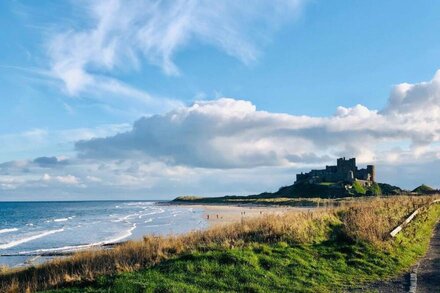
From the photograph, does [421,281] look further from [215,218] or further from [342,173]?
[342,173]

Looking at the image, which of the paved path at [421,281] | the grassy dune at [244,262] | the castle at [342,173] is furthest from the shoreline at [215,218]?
the castle at [342,173]

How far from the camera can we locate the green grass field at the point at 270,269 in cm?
1166

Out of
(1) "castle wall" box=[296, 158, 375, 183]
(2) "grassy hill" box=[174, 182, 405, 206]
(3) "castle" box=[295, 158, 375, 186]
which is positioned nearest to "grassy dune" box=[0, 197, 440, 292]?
(2) "grassy hill" box=[174, 182, 405, 206]

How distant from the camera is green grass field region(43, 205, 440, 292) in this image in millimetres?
11664

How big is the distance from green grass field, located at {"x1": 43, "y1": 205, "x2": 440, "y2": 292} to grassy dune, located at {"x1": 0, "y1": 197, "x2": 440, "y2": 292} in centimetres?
2

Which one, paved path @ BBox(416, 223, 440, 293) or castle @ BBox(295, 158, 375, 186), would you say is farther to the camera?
castle @ BBox(295, 158, 375, 186)

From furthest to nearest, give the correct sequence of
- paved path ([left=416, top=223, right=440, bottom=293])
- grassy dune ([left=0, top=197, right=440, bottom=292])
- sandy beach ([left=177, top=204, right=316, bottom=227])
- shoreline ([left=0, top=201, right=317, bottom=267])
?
1. sandy beach ([left=177, top=204, right=316, bottom=227])
2. shoreline ([left=0, top=201, right=317, bottom=267])
3. paved path ([left=416, top=223, right=440, bottom=293])
4. grassy dune ([left=0, top=197, right=440, bottom=292])

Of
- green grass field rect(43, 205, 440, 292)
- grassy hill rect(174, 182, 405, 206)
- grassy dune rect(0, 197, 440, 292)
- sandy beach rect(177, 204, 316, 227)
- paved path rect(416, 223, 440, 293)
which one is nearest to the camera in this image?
green grass field rect(43, 205, 440, 292)

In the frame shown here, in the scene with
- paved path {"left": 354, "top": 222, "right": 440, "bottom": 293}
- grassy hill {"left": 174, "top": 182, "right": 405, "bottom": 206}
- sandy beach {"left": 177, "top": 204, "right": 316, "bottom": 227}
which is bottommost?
paved path {"left": 354, "top": 222, "right": 440, "bottom": 293}

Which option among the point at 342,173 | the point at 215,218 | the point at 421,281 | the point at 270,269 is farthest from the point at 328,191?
the point at 270,269

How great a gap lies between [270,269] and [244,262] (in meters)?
0.71

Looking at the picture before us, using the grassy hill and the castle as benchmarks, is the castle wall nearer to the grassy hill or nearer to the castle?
the castle

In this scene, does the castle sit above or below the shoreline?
above

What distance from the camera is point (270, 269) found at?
13.2 m
